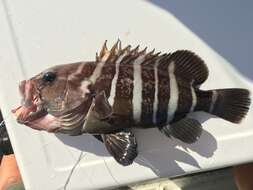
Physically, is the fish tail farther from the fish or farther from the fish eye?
the fish eye

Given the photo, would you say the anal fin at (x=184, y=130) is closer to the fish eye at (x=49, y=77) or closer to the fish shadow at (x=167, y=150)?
the fish shadow at (x=167, y=150)

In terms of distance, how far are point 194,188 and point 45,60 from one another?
24.4 inches

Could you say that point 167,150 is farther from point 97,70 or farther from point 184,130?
point 97,70

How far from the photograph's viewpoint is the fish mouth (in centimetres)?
99

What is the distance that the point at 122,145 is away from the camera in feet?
3.25

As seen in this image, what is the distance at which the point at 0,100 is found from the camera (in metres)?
1.04

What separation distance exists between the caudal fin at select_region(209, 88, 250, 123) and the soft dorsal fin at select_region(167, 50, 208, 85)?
0.12 ft

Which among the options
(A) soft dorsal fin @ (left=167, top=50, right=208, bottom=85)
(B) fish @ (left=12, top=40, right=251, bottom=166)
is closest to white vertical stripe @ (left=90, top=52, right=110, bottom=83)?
(B) fish @ (left=12, top=40, right=251, bottom=166)

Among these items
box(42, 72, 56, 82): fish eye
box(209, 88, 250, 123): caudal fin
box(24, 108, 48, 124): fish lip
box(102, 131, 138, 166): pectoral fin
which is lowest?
box(102, 131, 138, 166): pectoral fin

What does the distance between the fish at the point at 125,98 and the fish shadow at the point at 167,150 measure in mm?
17

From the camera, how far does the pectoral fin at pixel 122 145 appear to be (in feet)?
3.25

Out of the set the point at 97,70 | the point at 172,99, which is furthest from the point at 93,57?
the point at 172,99

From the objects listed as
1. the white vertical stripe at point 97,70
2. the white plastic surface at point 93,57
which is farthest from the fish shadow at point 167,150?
the white vertical stripe at point 97,70

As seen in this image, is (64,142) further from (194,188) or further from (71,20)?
(194,188)
